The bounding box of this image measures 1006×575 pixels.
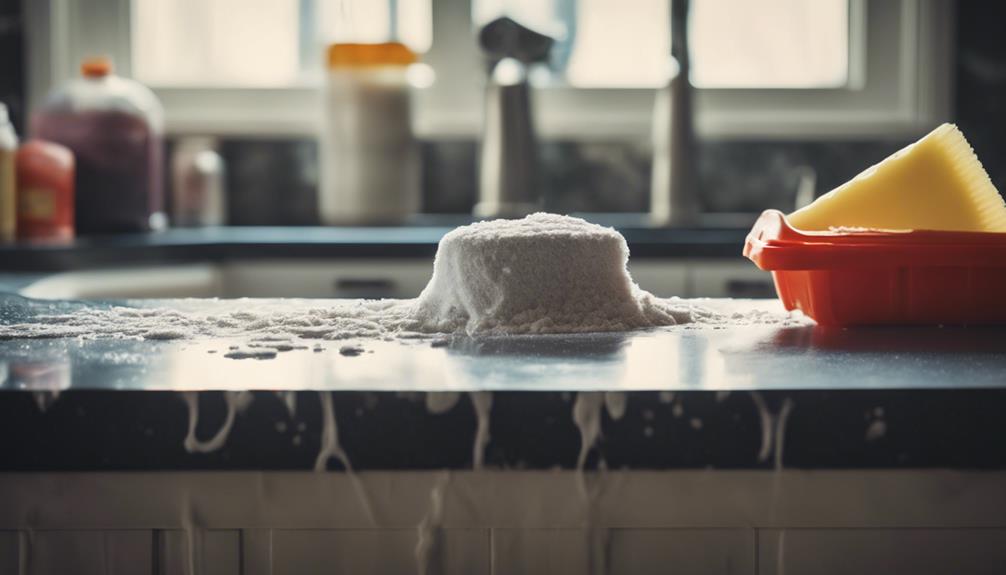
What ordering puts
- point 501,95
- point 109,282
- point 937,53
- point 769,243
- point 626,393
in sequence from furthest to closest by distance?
point 937,53, point 501,95, point 109,282, point 769,243, point 626,393

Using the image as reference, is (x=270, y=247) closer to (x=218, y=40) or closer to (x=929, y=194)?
(x=218, y=40)

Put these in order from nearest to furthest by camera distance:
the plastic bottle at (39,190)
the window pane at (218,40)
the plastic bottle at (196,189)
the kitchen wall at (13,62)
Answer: the plastic bottle at (39,190) < the plastic bottle at (196,189) < the kitchen wall at (13,62) < the window pane at (218,40)

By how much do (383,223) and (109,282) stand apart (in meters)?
0.58

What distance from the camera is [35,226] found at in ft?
6.14

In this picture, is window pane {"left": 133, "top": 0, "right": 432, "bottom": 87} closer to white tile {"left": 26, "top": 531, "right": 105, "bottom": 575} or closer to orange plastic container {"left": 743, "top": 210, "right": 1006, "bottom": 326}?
orange plastic container {"left": 743, "top": 210, "right": 1006, "bottom": 326}

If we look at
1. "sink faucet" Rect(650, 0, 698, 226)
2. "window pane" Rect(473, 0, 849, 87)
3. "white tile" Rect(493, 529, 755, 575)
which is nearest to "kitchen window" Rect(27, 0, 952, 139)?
"window pane" Rect(473, 0, 849, 87)

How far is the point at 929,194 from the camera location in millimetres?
833

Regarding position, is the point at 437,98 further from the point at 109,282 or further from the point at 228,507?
the point at 228,507

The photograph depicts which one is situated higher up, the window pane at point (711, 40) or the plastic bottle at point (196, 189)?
the window pane at point (711, 40)

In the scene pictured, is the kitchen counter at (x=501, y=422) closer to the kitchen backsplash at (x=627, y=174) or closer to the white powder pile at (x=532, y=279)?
the white powder pile at (x=532, y=279)

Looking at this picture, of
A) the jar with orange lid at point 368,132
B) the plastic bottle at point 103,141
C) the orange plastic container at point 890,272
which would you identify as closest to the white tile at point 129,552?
the orange plastic container at point 890,272

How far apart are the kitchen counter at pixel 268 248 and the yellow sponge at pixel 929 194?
37.2 inches

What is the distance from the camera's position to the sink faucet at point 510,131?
218cm

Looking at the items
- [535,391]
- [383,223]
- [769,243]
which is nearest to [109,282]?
[383,223]
